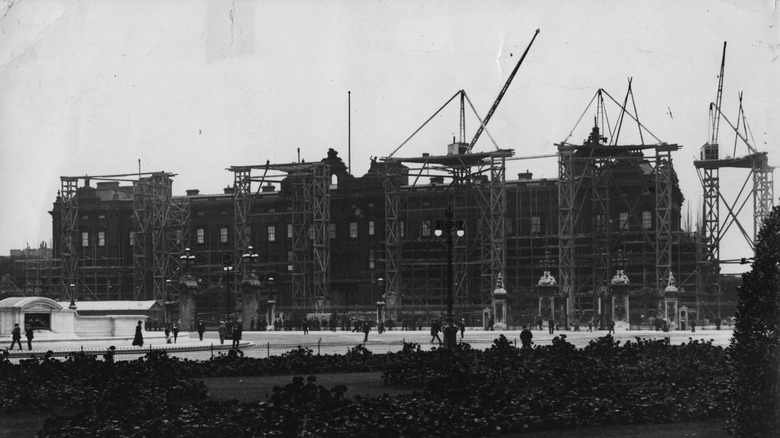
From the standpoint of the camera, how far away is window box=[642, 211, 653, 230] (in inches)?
3630

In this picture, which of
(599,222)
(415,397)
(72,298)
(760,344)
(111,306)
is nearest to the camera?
(760,344)

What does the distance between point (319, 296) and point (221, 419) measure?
75.4 meters

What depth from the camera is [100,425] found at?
48.2 feet

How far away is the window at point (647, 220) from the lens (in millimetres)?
92200

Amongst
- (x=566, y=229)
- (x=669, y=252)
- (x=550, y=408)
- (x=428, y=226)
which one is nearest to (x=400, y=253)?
(x=428, y=226)

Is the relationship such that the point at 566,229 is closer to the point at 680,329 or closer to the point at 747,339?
the point at 680,329

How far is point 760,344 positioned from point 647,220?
82212mm

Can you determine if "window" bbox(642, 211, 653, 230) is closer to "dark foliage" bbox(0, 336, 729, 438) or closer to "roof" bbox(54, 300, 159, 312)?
"roof" bbox(54, 300, 159, 312)

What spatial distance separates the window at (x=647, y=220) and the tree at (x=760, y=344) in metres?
80.9

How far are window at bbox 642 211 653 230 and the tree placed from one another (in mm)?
80918

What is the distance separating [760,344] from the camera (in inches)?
491

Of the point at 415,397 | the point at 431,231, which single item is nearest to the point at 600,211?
the point at 431,231

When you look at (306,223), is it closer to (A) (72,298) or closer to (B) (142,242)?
(B) (142,242)

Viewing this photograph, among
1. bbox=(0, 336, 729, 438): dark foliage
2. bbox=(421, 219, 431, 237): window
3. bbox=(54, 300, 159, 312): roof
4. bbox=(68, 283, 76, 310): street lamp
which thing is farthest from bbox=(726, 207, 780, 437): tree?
bbox=(421, 219, 431, 237): window
